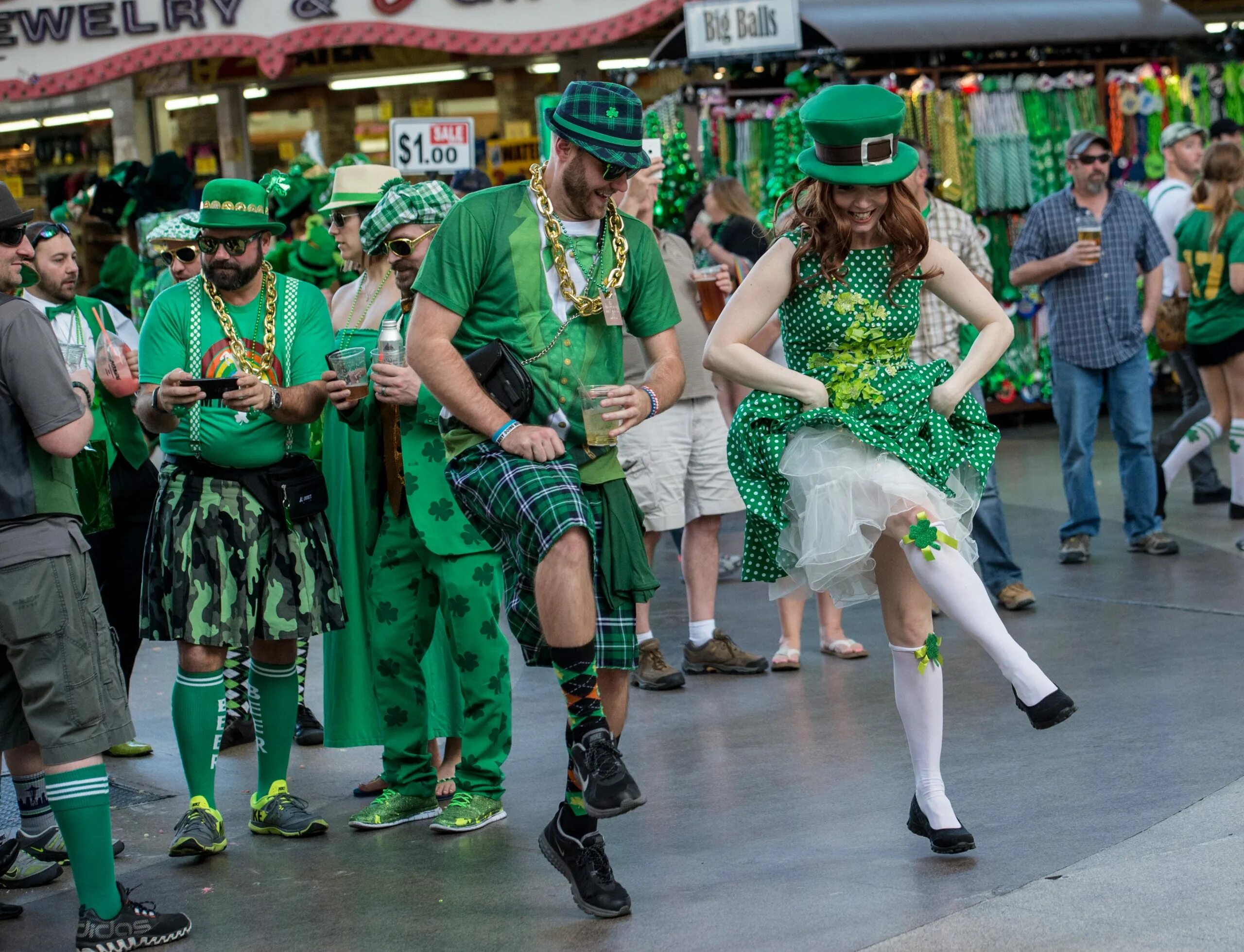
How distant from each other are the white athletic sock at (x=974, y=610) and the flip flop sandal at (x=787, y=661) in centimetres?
271

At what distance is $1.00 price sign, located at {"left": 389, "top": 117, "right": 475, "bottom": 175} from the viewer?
41.1ft

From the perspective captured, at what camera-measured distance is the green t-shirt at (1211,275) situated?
9.50m

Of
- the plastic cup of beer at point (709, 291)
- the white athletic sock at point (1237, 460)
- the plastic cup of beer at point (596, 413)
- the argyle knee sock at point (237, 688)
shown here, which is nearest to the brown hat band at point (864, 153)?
the plastic cup of beer at point (596, 413)

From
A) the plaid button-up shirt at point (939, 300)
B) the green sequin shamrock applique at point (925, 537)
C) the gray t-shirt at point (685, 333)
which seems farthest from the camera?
the plaid button-up shirt at point (939, 300)

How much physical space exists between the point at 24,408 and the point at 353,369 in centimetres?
116

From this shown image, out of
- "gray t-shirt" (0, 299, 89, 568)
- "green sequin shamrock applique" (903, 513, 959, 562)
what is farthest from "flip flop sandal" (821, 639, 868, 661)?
"gray t-shirt" (0, 299, 89, 568)

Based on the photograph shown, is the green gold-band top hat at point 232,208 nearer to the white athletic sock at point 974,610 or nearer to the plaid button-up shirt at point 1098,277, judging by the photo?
the white athletic sock at point 974,610

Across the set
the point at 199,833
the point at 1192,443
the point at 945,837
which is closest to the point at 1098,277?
the point at 1192,443

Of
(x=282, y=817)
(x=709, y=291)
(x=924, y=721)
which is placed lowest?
(x=282, y=817)

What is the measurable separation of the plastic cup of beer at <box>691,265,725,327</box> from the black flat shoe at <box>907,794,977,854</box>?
128 inches

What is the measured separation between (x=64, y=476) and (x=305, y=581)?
39.0 inches

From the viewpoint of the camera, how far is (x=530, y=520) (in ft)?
14.2

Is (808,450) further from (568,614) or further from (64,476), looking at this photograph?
(64,476)

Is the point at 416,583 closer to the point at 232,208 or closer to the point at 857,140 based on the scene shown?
the point at 232,208
